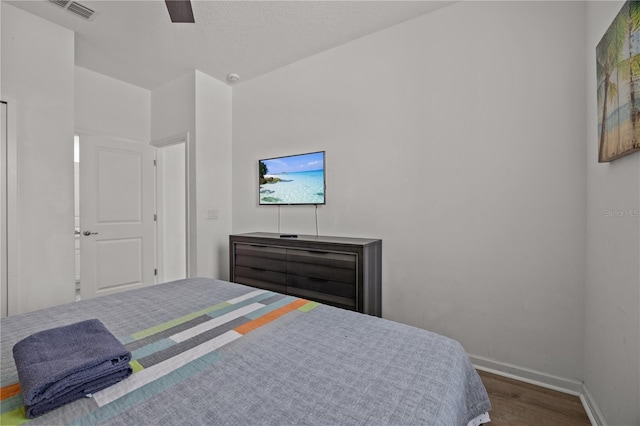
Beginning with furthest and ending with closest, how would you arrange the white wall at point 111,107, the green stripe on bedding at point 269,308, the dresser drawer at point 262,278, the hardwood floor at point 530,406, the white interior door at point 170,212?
the white interior door at point 170,212, the white wall at point 111,107, the dresser drawer at point 262,278, the hardwood floor at point 530,406, the green stripe on bedding at point 269,308

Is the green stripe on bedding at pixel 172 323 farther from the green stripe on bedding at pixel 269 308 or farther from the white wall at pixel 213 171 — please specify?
the white wall at pixel 213 171

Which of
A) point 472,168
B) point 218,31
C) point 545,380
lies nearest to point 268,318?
point 472,168

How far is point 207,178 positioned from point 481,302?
10.2ft

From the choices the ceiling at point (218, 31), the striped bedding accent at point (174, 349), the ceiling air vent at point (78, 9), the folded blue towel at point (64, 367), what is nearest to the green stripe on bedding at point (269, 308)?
the striped bedding accent at point (174, 349)

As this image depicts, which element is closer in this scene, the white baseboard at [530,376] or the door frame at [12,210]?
the white baseboard at [530,376]

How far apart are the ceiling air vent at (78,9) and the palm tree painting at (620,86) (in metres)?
3.55

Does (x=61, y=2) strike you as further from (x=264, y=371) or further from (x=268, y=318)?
(x=264, y=371)

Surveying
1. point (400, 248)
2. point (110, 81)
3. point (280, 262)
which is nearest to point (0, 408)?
point (280, 262)

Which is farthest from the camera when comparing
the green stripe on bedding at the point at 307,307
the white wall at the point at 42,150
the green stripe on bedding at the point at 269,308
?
the white wall at the point at 42,150

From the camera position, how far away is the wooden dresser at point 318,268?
240 cm

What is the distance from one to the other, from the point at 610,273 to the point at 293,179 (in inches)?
100

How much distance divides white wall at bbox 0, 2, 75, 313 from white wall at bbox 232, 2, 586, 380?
232 centimetres

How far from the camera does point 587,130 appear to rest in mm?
1837

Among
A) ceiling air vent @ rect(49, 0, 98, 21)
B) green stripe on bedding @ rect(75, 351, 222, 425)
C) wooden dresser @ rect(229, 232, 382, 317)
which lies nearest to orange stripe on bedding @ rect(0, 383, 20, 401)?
green stripe on bedding @ rect(75, 351, 222, 425)
